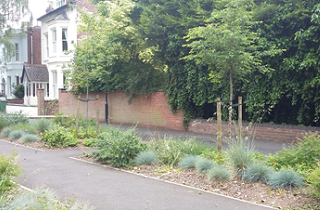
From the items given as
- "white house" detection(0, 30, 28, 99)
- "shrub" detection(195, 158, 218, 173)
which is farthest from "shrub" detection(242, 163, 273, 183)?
"white house" detection(0, 30, 28, 99)

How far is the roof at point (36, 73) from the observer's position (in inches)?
1456

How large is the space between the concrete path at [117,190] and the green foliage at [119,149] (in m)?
0.32

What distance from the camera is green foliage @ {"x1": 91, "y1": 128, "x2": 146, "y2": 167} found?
8.83m

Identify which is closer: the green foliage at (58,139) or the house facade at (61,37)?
the green foliage at (58,139)

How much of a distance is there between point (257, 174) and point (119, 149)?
11.8ft

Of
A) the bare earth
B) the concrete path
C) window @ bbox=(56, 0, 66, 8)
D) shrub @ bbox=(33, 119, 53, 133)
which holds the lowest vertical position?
the concrete path

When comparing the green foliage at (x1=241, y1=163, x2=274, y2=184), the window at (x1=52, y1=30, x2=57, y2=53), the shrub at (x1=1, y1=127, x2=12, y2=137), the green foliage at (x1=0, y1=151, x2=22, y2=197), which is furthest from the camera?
the window at (x1=52, y1=30, x2=57, y2=53)

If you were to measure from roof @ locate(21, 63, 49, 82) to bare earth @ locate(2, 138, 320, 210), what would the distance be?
103 feet

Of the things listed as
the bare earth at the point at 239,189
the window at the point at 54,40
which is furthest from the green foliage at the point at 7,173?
the window at the point at 54,40

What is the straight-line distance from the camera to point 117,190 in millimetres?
6766

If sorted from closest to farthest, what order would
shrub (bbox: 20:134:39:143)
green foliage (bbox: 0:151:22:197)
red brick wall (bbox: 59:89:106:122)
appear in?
1. green foliage (bbox: 0:151:22:197)
2. shrub (bbox: 20:134:39:143)
3. red brick wall (bbox: 59:89:106:122)

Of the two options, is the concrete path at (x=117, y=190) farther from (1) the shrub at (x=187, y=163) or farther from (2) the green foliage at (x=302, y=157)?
(2) the green foliage at (x=302, y=157)

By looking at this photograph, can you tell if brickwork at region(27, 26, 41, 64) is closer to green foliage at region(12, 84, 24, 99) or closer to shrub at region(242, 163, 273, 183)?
green foliage at region(12, 84, 24, 99)

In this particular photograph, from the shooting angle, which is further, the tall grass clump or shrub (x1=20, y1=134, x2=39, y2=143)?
shrub (x1=20, y1=134, x2=39, y2=143)
